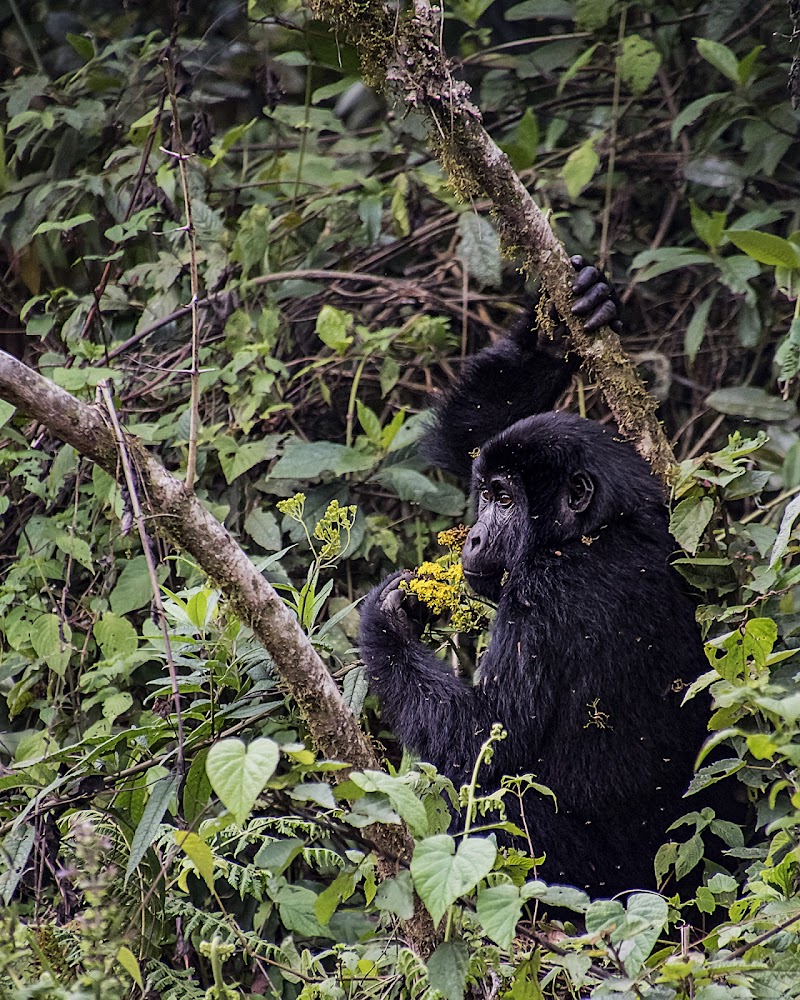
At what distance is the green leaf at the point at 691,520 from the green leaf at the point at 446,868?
66.5 inches

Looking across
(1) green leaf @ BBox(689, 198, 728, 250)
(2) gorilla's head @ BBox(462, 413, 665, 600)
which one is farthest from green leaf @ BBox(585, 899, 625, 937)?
(1) green leaf @ BBox(689, 198, 728, 250)

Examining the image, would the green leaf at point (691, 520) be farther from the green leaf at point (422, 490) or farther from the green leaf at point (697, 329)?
the green leaf at point (697, 329)

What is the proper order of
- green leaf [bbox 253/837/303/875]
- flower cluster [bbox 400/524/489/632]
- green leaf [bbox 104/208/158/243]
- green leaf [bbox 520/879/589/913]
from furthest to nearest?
green leaf [bbox 104/208/158/243], flower cluster [bbox 400/524/489/632], green leaf [bbox 253/837/303/875], green leaf [bbox 520/879/589/913]

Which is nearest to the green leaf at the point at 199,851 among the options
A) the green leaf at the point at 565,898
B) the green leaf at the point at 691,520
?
the green leaf at the point at 565,898

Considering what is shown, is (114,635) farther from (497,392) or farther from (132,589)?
(497,392)

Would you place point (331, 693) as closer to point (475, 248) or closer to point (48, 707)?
point (48, 707)

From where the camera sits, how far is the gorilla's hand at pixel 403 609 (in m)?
3.96

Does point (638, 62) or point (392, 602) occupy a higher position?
point (638, 62)

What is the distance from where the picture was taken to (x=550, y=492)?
4.10m

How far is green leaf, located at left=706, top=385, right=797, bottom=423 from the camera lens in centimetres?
510

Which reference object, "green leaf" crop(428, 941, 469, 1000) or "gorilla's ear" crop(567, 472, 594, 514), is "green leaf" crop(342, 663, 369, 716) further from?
"green leaf" crop(428, 941, 469, 1000)

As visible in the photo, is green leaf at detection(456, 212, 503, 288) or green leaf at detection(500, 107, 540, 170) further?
green leaf at detection(500, 107, 540, 170)

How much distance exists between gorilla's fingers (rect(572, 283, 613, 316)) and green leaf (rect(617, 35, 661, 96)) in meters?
2.23

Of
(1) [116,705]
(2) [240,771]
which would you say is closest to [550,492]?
(1) [116,705]
